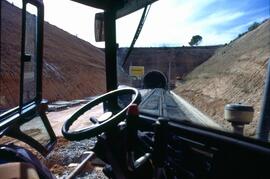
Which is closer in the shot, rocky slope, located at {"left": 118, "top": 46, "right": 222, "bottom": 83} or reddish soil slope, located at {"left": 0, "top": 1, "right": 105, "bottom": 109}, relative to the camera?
reddish soil slope, located at {"left": 0, "top": 1, "right": 105, "bottom": 109}

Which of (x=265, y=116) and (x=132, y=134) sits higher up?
(x=265, y=116)

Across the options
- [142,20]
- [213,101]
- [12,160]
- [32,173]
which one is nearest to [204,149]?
[32,173]

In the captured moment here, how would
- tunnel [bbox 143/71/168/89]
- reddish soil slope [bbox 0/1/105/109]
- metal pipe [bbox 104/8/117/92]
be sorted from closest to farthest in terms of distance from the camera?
metal pipe [bbox 104/8/117/92] < reddish soil slope [bbox 0/1/105/109] < tunnel [bbox 143/71/168/89]

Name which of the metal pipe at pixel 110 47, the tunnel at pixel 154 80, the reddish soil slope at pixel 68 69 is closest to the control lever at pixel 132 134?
the metal pipe at pixel 110 47

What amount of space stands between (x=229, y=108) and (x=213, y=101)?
16.9 m

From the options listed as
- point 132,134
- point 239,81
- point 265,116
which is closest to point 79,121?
point 132,134

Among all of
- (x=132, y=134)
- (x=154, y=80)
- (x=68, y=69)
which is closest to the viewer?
(x=132, y=134)

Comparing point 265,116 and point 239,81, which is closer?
point 265,116

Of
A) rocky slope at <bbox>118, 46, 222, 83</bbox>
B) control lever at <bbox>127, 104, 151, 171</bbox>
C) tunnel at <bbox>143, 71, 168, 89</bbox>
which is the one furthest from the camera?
rocky slope at <bbox>118, 46, 222, 83</bbox>

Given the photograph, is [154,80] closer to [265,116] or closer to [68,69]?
[68,69]

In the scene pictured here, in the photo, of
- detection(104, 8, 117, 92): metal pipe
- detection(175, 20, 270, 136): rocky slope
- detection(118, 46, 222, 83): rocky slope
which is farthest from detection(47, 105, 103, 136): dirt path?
detection(118, 46, 222, 83): rocky slope

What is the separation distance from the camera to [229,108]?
2111mm

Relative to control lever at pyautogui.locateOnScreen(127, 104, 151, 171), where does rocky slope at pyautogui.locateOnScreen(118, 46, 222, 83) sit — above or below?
above

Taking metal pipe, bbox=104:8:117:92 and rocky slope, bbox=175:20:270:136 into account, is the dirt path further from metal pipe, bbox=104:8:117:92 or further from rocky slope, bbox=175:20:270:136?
rocky slope, bbox=175:20:270:136
